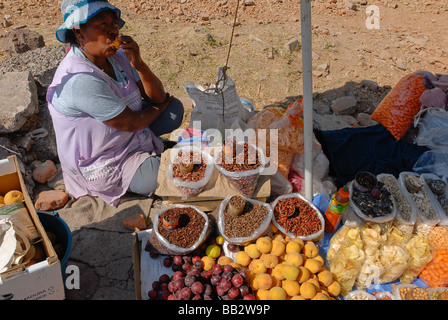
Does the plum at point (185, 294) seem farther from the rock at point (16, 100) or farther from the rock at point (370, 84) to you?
the rock at point (370, 84)

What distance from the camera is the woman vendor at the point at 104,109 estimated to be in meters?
2.46

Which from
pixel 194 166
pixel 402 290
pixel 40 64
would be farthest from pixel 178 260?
pixel 40 64

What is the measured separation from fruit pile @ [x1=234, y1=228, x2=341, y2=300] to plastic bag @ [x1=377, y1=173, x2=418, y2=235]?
81 centimetres

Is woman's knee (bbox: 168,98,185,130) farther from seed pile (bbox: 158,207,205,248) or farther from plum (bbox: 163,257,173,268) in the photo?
plum (bbox: 163,257,173,268)

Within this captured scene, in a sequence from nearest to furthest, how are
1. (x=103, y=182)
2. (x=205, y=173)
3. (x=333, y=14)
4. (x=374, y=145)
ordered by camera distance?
(x=205, y=173) → (x=103, y=182) → (x=374, y=145) → (x=333, y=14)

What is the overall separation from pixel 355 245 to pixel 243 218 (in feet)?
2.81

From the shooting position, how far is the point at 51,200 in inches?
123

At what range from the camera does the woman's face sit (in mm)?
2389

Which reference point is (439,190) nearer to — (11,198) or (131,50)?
(131,50)

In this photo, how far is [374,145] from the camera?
3375 millimetres

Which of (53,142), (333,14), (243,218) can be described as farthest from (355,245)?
(333,14)

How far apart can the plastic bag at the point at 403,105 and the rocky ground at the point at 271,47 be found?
0.83 metres

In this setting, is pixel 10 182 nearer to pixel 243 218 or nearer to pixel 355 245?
pixel 243 218

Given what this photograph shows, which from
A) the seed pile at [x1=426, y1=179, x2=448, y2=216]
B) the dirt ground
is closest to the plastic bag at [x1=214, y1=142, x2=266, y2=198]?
the seed pile at [x1=426, y1=179, x2=448, y2=216]
